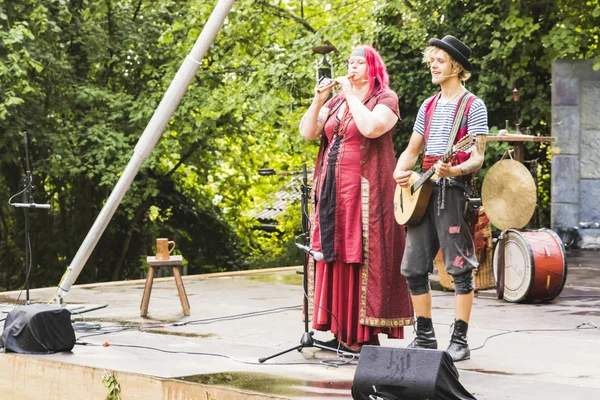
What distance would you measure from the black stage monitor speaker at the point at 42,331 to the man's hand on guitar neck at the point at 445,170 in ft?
8.19

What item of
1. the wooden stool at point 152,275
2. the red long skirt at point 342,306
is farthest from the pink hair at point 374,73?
the wooden stool at point 152,275

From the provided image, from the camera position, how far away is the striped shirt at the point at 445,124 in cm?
523

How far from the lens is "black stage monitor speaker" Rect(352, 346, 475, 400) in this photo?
4172 mm

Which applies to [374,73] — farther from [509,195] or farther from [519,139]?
[519,139]

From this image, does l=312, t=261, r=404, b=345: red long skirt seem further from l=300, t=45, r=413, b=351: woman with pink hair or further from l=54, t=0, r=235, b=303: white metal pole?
l=54, t=0, r=235, b=303: white metal pole

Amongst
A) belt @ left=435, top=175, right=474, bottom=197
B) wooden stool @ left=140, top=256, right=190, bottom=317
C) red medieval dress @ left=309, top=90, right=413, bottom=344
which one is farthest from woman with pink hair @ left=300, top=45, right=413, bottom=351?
wooden stool @ left=140, top=256, right=190, bottom=317

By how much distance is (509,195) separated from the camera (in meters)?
8.01

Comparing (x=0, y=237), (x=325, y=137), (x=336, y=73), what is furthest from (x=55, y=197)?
(x=325, y=137)

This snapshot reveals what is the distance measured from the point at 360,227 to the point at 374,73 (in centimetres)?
91

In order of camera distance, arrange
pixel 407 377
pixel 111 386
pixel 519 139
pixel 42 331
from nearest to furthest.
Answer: pixel 407 377
pixel 111 386
pixel 42 331
pixel 519 139

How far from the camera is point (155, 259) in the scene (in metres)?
7.55

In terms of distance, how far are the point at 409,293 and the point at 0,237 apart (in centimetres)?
1226

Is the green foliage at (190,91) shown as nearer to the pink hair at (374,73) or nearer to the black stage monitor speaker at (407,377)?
the pink hair at (374,73)

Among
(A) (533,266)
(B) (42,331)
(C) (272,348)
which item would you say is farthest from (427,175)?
(A) (533,266)
